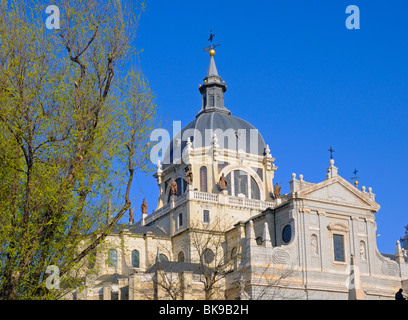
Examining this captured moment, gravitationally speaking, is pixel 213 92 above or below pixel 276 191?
above

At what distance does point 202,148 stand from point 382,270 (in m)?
23.9

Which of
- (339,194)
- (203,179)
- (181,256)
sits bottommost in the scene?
(181,256)

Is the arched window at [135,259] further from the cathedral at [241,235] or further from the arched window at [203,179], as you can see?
the arched window at [203,179]

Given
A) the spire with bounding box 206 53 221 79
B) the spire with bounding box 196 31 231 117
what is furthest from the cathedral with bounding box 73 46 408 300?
the spire with bounding box 206 53 221 79

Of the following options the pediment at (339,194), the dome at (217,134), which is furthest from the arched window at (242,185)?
the pediment at (339,194)

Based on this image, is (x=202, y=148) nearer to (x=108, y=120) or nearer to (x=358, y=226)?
(x=358, y=226)

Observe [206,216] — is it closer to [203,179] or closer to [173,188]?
[173,188]

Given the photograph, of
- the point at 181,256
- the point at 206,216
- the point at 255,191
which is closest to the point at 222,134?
the point at 255,191

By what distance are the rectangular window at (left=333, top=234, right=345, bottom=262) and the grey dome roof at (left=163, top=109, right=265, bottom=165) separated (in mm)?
19475

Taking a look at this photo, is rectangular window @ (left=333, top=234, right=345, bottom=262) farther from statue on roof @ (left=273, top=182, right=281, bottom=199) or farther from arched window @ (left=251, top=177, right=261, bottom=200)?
arched window @ (left=251, top=177, right=261, bottom=200)

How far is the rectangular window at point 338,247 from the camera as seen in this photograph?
5628 centimetres

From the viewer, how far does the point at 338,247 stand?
56688mm

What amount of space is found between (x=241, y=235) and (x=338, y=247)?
28.9 ft

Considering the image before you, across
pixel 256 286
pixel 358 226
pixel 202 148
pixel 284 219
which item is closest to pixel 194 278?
pixel 256 286
